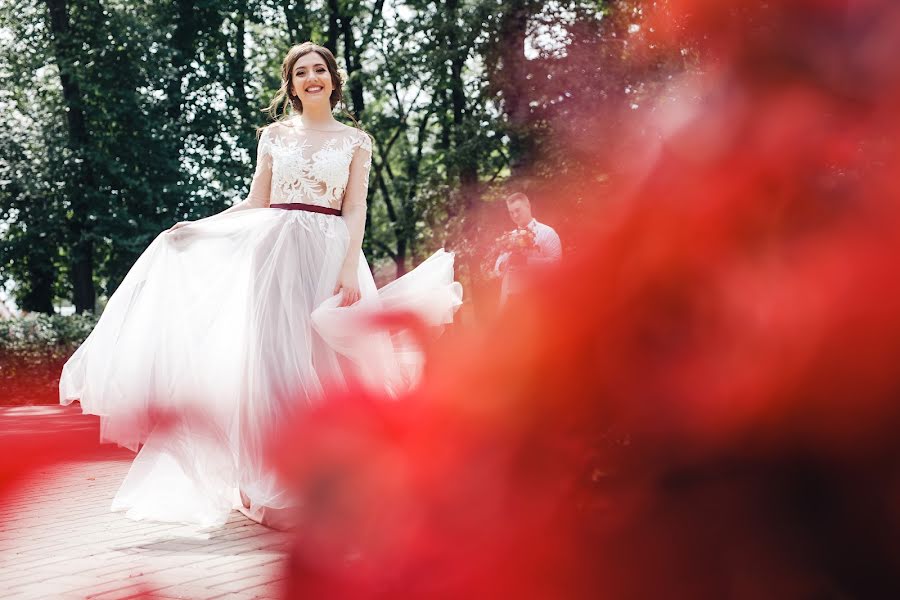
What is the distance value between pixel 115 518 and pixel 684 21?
15.2ft

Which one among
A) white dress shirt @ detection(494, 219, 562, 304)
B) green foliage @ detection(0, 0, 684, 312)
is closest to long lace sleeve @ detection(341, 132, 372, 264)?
white dress shirt @ detection(494, 219, 562, 304)

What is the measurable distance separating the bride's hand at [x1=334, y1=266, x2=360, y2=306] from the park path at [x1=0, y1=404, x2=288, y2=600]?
1.14 m

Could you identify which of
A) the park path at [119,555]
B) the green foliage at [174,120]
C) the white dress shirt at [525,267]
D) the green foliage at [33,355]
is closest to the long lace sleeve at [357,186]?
the park path at [119,555]

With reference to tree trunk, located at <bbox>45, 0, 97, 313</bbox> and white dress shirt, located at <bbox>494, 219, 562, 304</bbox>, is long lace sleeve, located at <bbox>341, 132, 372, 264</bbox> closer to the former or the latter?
white dress shirt, located at <bbox>494, 219, 562, 304</bbox>

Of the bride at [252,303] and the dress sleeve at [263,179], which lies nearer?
the bride at [252,303]

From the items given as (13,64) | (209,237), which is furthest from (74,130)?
(209,237)

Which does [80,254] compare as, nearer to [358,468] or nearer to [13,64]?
[13,64]

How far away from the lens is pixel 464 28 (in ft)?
73.8

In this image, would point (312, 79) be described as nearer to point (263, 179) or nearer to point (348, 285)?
point (263, 179)

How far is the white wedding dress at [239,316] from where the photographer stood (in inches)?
157

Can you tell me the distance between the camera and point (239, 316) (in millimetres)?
4574

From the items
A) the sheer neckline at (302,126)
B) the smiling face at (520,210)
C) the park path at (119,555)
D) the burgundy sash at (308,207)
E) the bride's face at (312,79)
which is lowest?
the park path at (119,555)

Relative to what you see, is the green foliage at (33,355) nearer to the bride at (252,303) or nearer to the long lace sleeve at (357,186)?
the bride at (252,303)

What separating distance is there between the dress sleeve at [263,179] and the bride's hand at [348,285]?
791 mm
